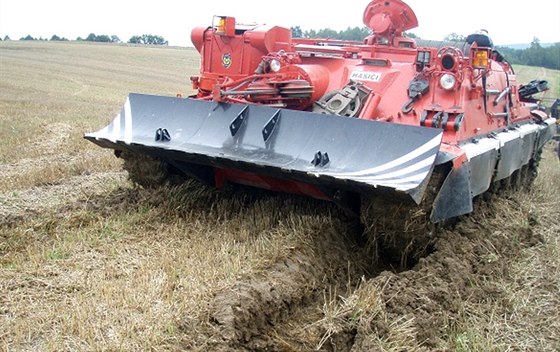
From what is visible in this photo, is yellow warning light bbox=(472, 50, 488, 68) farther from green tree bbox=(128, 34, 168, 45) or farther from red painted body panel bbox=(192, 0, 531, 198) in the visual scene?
green tree bbox=(128, 34, 168, 45)

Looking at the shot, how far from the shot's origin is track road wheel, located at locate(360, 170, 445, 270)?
4.84 m

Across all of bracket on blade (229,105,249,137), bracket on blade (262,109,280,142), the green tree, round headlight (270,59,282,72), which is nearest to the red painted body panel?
round headlight (270,59,282,72)

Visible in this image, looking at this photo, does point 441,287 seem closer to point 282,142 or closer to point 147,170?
point 282,142

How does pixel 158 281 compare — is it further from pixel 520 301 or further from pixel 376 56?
pixel 376 56

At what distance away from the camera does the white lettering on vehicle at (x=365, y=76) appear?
241 inches

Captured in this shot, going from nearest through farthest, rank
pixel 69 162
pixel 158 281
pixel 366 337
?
1. pixel 366 337
2. pixel 158 281
3. pixel 69 162

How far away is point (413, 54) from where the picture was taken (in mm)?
6535

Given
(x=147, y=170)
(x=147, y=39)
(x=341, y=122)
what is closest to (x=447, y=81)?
(x=341, y=122)

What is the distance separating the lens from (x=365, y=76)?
6211 mm

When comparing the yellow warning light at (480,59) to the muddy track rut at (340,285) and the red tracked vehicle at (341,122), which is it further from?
the muddy track rut at (340,285)

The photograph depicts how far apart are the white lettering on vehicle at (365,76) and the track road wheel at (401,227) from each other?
1.45m

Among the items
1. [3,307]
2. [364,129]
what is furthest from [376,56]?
[3,307]

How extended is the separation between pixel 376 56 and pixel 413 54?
0.35 metres

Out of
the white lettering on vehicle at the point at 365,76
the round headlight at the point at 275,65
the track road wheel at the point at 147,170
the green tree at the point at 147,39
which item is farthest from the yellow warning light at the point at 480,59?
the green tree at the point at 147,39
